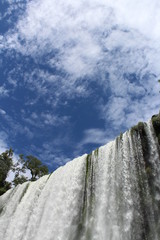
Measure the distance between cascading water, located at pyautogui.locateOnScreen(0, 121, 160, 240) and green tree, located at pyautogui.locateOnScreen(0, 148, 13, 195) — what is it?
12.5 metres

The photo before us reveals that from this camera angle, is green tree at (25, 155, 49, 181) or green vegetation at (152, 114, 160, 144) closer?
green vegetation at (152, 114, 160, 144)

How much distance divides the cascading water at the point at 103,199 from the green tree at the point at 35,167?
52.7 feet

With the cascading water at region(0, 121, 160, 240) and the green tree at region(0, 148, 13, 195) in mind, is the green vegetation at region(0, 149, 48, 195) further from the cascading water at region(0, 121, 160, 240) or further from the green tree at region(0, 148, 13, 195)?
the cascading water at region(0, 121, 160, 240)

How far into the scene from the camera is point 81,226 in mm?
11820

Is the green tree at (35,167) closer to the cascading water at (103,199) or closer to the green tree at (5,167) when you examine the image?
the green tree at (5,167)

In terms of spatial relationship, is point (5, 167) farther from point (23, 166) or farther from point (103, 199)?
point (103, 199)

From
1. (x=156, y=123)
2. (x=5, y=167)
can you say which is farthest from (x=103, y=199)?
(x=5, y=167)

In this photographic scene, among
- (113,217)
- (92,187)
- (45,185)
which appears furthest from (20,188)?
(113,217)

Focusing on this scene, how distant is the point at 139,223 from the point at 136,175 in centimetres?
224

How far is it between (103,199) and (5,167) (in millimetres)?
22142

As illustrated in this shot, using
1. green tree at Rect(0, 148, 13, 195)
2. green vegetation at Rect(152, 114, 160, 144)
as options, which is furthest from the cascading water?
green tree at Rect(0, 148, 13, 195)

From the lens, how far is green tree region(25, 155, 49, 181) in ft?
106

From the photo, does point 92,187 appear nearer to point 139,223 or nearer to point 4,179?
point 139,223

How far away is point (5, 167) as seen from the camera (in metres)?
30.7
